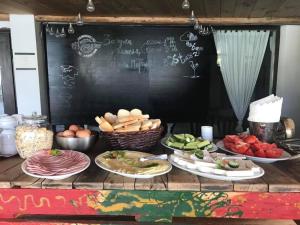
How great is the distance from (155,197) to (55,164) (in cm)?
44

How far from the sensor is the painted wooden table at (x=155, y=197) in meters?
0.98

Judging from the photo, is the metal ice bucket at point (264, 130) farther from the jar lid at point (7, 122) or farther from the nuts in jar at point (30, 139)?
the jar lid at point (7, 122)

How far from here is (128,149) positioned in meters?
1.34

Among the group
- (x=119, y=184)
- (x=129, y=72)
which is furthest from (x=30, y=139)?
(x=129, y=72)

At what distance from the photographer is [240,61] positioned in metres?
3.44

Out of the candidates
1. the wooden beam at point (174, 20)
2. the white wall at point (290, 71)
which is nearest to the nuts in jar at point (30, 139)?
the wooden beam at point (174, 20)

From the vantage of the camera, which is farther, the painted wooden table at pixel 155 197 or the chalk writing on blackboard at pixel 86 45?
the chalk writing on blackboard at pixel 86 45

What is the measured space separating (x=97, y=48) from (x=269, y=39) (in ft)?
7.15

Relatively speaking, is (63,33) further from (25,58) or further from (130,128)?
(130,128)

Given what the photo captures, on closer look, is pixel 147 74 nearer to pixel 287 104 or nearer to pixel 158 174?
pixel 287 104

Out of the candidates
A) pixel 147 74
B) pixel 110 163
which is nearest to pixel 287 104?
pixel 147 74

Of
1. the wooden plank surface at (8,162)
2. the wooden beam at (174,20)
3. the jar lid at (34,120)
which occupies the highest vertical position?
the wooden beam at (174,20)

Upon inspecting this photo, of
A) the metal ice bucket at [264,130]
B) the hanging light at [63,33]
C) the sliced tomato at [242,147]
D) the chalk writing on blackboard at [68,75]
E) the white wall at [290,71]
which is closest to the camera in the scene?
the sliced tomato at [242,147]

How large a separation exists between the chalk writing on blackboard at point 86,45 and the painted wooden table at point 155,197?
8.04ft
